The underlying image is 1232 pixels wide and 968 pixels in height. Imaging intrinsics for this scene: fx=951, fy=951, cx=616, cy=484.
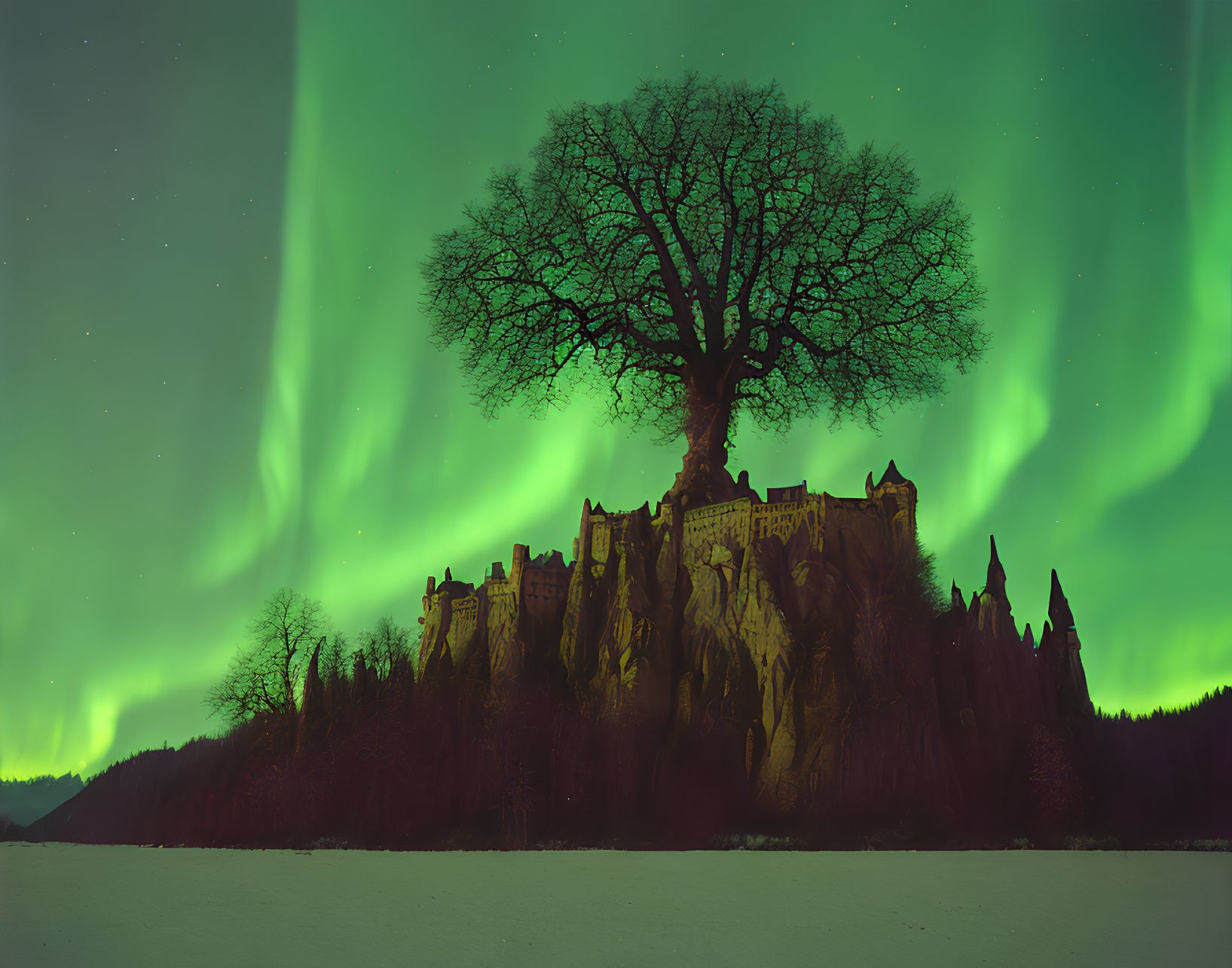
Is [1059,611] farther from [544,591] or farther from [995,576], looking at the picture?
[544,591]

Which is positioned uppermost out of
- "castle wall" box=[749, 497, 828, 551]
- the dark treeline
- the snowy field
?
"castle wall" box=[749, 497, 828, 551]

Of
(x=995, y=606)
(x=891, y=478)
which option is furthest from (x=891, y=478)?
(x=995, y=606)

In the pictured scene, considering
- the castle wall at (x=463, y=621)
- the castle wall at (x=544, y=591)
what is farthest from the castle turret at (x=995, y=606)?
the castle wall at (x=463, y=621)

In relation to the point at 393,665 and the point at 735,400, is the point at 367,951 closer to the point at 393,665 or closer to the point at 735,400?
the point at 393,665

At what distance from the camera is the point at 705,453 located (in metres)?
28.5

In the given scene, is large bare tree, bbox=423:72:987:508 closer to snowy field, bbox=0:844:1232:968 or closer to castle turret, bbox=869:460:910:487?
castle turret, bbox=869:460:910:487

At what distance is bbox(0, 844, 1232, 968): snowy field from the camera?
1127cm

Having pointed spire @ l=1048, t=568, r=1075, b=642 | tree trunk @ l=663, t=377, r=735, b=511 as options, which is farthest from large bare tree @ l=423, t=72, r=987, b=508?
pointed spire @ l=1048, t=568, r=1075, b=642

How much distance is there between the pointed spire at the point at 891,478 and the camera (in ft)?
83.2

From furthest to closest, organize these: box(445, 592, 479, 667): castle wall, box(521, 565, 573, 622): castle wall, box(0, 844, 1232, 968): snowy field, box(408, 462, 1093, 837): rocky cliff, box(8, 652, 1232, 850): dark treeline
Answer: box(445, 592, 479, 667): castle wall
box(521, 565, 573, 622): castle wall
box(408, 462, 1093, 837): rocky cliff
box(8, 652, 1232, 850): dark treeline
box(0, 844, 1232, 968): snowy field

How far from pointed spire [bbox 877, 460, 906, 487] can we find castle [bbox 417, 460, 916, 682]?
3 centimetres

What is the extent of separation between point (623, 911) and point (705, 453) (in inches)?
652

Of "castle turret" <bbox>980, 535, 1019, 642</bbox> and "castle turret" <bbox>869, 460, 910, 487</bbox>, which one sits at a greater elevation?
"castle turret" <bbox>869, 460, 910, 487</bbox>

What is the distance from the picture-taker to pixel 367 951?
11312 mm
